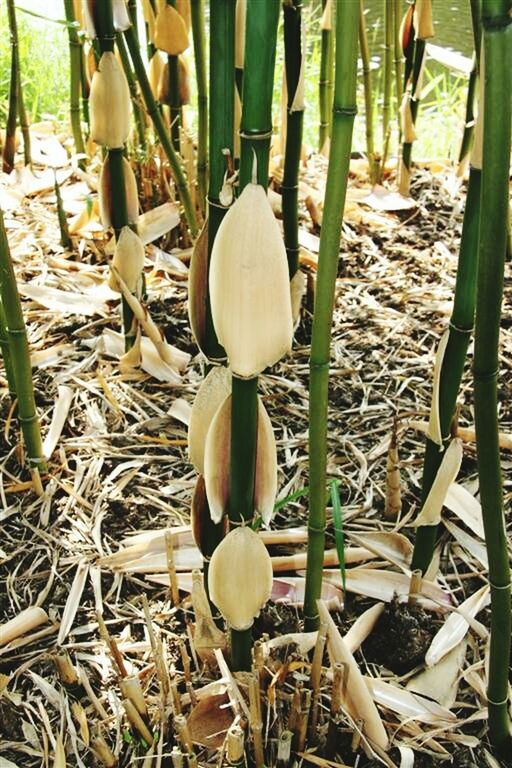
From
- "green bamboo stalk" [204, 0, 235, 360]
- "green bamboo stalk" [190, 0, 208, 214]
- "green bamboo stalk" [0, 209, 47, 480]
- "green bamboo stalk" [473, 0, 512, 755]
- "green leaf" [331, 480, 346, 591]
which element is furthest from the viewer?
"green bamboo stalk" [190, 0, 208, 214]

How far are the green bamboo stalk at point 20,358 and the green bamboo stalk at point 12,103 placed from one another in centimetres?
61

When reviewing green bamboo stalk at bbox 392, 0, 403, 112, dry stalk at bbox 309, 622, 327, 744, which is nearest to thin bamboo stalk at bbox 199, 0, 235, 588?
dry stalk at bbox 309, 622, 327, 744

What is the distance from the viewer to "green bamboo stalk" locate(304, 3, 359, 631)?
554mm

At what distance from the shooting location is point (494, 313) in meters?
0.57

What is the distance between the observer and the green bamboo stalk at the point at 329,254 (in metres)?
0.55

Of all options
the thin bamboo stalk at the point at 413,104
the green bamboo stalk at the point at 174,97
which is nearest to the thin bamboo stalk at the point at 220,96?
the green bamboo stalk at the point at 174,97

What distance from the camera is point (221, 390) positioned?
70cm

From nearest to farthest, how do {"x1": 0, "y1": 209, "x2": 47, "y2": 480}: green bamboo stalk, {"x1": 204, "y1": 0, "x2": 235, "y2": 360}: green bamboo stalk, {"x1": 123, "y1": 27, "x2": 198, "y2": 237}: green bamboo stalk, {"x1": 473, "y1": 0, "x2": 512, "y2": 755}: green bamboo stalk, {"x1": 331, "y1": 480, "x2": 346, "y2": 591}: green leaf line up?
{"x1": 473, "y1": 0, "x2": 512, "y2": 755}: green bamboo stalk < {"x1": 204, "y1": 0, "x2": 235, "y2": 360}: green bamboo stalk < {"x1": 331, "y1": 480, "x2": 346, "y2": 591}: green leaf < {"x1": 0, "y1": 209, "x2": 47, "y2": 480}: green bamboo stalk < {"x1": 123, "y1": 27, "x2": 198, "y2": 237}: green bamboo stalk

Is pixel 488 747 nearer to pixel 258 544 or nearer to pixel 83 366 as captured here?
pixel 258 544

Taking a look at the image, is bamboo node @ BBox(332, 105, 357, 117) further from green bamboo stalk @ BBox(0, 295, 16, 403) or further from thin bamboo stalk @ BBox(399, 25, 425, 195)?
thin bamboo stalk @ BBox(399, 25, 425, 195)

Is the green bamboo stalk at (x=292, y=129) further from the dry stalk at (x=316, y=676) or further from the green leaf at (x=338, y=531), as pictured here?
the dry stalk at (x=316, y=676)

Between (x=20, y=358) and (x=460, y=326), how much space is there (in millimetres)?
485

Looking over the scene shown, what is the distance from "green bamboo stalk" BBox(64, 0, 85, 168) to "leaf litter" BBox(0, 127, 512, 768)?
0.86 ft

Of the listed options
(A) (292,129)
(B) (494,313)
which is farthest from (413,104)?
(B) (494,313)
